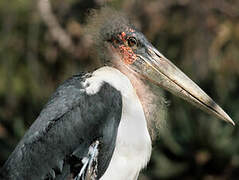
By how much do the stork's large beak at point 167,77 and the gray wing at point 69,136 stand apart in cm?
45

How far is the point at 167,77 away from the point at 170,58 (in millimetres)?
4528

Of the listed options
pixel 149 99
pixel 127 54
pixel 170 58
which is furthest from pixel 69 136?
pixel 170 58

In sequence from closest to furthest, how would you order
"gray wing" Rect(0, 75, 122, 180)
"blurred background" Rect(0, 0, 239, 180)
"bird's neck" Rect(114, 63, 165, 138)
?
1. "gray wing" Rect(0, 75, 122, 180)
2. "bird's neck" Rect(114, 63, 165, 138)
3. "blurred background" Rect(0, 0, 239, 180)

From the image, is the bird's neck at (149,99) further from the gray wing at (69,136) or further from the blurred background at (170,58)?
the blurred background at (170,58)

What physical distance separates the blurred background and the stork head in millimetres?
2786

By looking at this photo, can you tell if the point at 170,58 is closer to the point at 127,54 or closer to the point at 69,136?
the point at 127,54

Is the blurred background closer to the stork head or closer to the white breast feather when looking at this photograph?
the stork head

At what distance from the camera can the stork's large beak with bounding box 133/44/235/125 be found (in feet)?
13.0

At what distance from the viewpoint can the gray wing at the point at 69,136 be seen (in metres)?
3.61

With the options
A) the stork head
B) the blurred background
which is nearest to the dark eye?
the stork head

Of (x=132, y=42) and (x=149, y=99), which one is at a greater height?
(x=132, y=42)

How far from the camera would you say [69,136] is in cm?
362

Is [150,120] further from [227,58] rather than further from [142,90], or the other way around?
[227,58]

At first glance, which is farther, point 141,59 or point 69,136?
point 141,59
